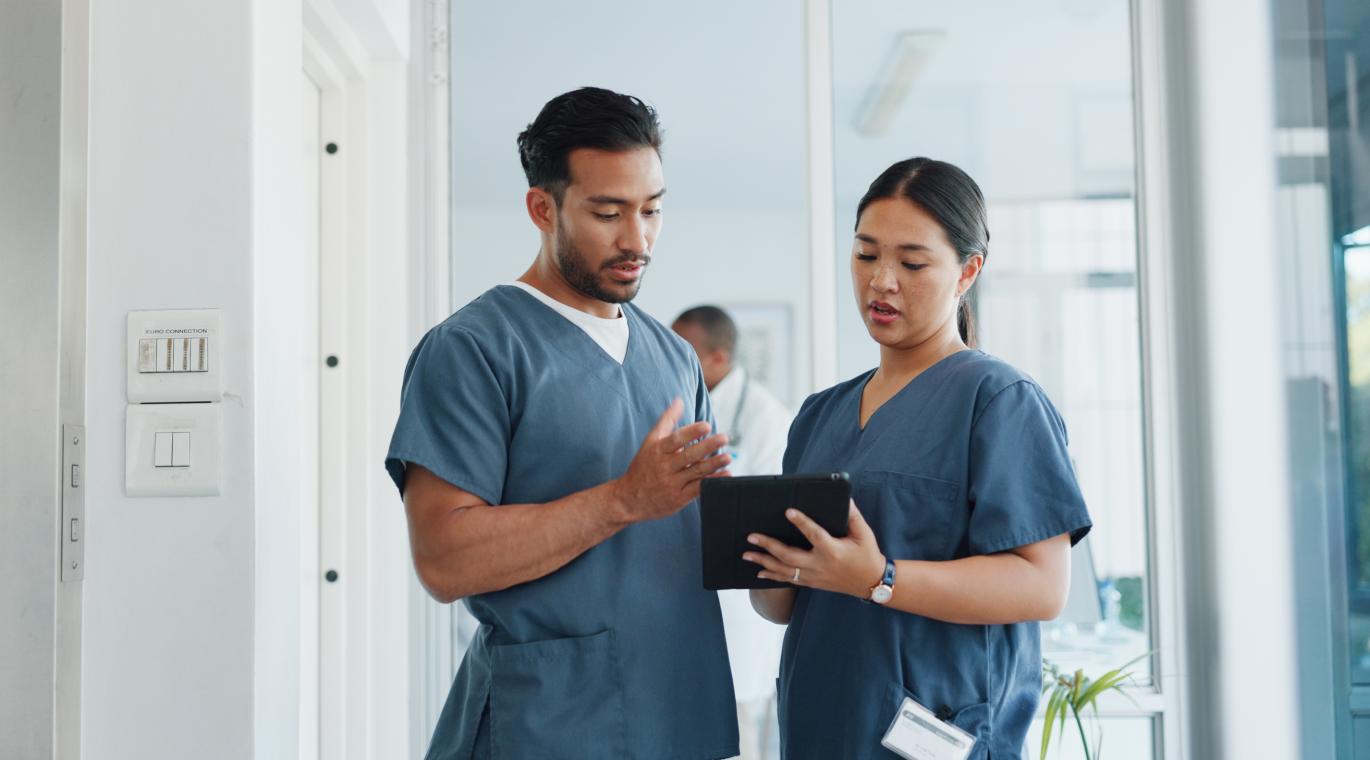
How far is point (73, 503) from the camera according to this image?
58.0 inches

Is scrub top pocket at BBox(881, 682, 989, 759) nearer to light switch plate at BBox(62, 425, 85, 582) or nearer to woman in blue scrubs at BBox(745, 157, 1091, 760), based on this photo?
woman in blue scrubs at BBox(745, 157, 1091, 760)

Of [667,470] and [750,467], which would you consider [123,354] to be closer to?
[667,470]

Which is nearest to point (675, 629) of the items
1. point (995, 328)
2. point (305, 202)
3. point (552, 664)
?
point (552, 664)

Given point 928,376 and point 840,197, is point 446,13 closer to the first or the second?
point 840,197

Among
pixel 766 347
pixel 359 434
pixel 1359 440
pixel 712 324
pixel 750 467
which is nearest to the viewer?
pixel 1359 440

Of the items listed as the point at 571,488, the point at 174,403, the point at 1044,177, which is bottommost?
the point at 571,488

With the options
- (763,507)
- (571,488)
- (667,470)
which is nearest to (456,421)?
(571,488)

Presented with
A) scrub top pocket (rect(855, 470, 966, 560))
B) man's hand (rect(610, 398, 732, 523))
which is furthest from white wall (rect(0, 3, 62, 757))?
scrub top pocket (rect(855, 470, 966, 560))

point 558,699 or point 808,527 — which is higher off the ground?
A: point 808,527

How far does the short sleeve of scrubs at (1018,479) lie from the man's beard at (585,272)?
45 centimetres

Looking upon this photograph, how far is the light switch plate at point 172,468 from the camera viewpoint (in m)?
1.51

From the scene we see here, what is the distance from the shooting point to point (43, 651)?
139 cm

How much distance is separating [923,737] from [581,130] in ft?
2.66

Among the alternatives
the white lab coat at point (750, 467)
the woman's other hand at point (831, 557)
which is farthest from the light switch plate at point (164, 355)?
the white lab coat at point (750, 467)
